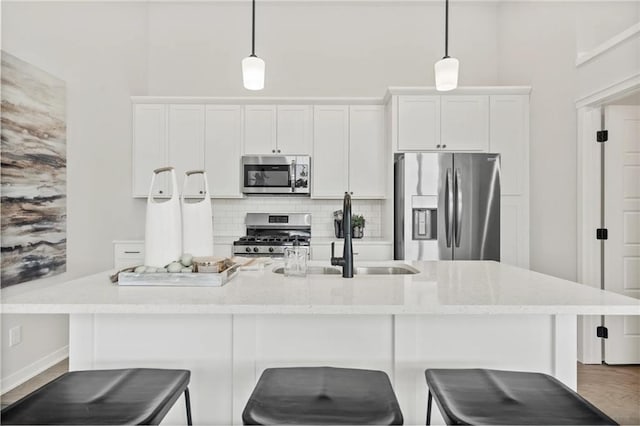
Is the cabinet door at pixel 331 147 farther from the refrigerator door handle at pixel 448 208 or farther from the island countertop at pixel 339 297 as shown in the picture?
the island countertop at pixel 339 297

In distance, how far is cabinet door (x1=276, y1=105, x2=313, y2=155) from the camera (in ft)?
13.8

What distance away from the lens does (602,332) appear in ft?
10.7

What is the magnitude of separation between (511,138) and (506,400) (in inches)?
126

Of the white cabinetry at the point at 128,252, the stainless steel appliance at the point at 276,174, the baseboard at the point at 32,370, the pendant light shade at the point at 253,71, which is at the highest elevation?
the pendant light shade at the point at 253,71

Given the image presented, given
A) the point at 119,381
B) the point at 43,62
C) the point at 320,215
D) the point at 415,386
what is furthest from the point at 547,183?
the point at 43,62

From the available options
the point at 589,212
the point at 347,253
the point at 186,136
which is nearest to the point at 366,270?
the point at 347,253

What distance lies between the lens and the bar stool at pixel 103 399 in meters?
1.08

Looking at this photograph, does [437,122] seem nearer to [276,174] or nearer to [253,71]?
[276,174]

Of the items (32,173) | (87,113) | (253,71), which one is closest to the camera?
(253,71)

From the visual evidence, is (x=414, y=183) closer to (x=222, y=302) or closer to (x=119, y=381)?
(x=222, y=302)

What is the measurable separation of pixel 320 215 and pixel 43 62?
2.77 metres

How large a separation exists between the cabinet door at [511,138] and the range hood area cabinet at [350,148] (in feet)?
3.49

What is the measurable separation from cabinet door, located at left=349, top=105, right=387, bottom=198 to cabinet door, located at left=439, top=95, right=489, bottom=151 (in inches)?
24.9

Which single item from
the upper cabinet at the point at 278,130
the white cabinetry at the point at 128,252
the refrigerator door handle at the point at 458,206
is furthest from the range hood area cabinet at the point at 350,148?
the white cabinetry at the point at 128,252
